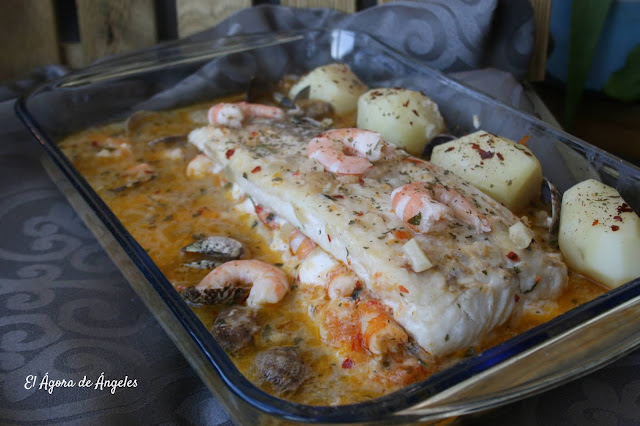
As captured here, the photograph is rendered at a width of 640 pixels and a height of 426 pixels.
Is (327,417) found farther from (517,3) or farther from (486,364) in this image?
(517,3)

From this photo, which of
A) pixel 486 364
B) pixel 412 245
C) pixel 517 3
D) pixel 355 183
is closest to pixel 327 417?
pixel 486 364

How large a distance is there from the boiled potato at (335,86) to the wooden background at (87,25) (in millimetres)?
1072

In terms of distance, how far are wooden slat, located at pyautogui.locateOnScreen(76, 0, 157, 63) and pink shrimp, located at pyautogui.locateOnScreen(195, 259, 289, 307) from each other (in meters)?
2.73

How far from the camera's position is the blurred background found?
4039 millimetres

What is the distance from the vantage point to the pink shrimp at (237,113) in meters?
2.90

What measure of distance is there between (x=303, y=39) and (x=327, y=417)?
269cm

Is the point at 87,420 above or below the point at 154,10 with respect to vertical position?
below

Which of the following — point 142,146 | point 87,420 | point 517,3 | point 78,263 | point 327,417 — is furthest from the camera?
point 517,3

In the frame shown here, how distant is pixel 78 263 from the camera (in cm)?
257

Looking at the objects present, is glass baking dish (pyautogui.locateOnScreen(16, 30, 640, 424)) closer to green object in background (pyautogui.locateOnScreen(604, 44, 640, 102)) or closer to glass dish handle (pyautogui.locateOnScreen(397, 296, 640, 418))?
glass dish handle (pyautogui.locateOnScreen(397, 296, 640, 418))

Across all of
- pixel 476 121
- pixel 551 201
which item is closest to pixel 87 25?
pixel 476 121

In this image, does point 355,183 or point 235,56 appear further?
point 235,56

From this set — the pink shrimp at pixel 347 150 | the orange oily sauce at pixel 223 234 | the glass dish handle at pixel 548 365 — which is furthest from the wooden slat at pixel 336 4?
the glass dish handle at pixel 548 365

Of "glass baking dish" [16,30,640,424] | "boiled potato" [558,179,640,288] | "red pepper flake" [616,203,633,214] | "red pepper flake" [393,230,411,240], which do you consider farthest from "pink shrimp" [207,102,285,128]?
"red pepper flake" [616,203,633,214]
